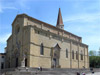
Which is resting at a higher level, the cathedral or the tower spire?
the tower spire

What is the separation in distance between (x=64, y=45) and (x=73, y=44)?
5.04m

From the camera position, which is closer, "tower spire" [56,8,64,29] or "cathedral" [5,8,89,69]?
"cathedral" [5,8,89,69]

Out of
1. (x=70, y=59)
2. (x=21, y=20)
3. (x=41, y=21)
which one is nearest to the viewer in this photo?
(x=21, y=20)

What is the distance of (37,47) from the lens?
31.1m

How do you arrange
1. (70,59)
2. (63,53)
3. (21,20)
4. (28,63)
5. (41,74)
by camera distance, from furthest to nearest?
1. (70,59)
2. (63,53)
3. (21,20)
4. (28,63)
5. (41,74)

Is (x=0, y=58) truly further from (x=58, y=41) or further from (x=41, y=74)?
(x=41, y=74)

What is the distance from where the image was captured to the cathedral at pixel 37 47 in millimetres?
30047

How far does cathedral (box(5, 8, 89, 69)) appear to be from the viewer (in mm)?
30047

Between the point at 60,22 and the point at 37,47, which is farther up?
the point at 60,22

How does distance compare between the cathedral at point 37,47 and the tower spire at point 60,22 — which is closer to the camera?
the cathedral at point 37,47

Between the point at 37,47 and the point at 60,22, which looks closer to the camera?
the point at 37,47

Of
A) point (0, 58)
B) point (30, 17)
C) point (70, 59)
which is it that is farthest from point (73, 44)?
point (0, 58)

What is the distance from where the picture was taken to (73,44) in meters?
43.8

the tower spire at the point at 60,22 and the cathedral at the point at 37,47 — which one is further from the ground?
the tower spire at the point at 60,22
